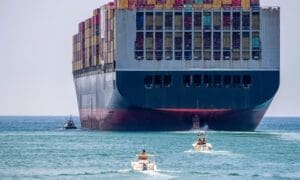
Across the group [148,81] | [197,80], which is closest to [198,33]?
[197,80]

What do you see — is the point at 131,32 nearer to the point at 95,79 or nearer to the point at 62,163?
the point at 95,79

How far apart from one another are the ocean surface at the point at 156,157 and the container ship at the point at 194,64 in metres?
2.53

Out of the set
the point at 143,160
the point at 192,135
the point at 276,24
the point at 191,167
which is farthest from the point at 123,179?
the point at 276,24

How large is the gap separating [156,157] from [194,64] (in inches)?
1733

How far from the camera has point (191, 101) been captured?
144625 mm

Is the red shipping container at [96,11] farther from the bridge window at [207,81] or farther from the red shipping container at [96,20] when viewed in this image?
the bridge window at [207,81]

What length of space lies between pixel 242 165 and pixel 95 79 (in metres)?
76.4

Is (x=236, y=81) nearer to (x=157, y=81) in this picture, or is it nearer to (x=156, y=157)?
(x=157, y=81)

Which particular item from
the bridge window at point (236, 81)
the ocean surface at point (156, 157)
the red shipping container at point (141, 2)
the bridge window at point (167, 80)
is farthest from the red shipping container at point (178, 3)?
the ocean surface at point (156, 157)

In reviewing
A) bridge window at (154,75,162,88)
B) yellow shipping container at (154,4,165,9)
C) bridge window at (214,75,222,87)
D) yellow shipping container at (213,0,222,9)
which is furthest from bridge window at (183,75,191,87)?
yellow shipping container at (213,0,222,9)

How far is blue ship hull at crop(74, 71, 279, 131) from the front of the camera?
144625 millimetres

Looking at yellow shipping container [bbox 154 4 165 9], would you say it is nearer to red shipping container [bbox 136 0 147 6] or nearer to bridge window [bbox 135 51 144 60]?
red shipping container [bbox 136 0 147 6]

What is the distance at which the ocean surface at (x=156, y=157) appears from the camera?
86562 mm

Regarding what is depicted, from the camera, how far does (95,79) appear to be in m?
170
